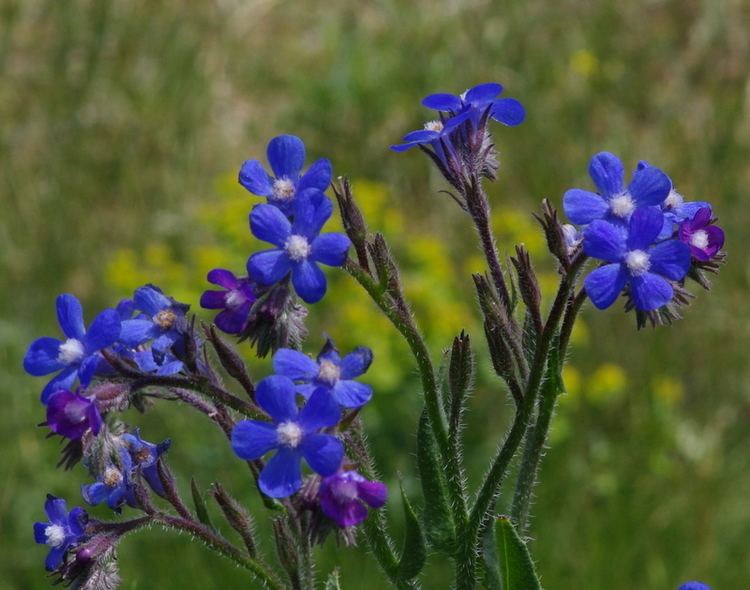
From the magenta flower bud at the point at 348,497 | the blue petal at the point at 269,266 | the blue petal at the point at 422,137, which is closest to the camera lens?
the magenta flower bud at the point at 348,497

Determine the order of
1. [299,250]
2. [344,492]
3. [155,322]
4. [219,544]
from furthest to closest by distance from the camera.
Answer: [219,544]
[155,322]
[299,250]
[344,492]

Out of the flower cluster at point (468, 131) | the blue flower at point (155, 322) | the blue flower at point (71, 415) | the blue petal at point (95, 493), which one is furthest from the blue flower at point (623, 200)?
the blue petal at point (95, 493)

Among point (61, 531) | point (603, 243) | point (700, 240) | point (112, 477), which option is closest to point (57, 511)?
point (61, 531)

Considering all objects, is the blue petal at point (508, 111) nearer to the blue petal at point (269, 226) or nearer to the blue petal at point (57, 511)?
the blue petal at point (269, 226)

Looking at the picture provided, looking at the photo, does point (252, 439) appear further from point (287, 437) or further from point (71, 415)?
point (71, 415)

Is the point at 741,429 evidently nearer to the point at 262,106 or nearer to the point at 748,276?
the point at 748,276

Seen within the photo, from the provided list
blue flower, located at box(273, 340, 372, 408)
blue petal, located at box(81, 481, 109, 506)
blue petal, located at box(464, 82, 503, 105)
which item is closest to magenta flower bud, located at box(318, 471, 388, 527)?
blue flower, located at box(273, 340, 372, 408)
